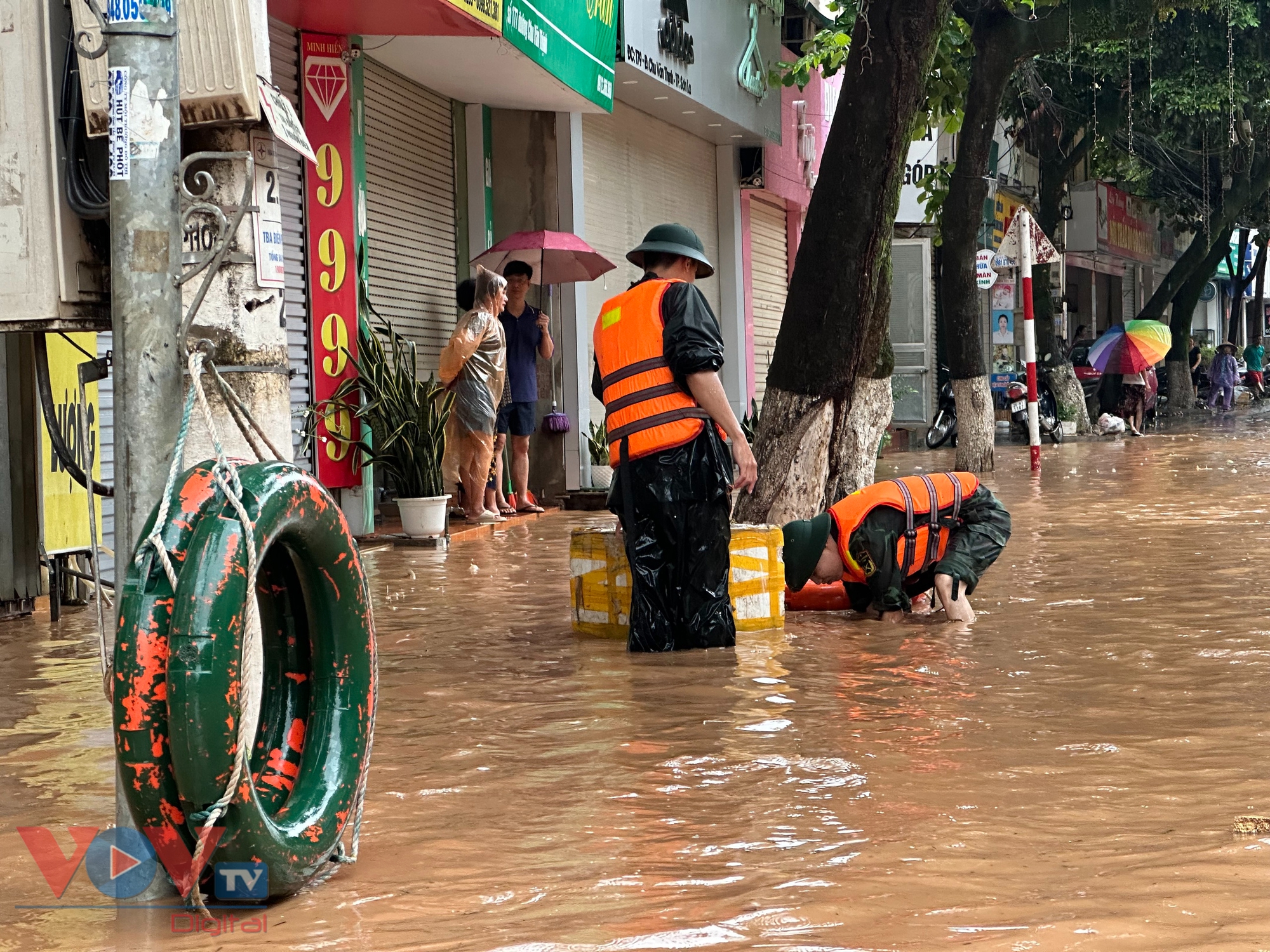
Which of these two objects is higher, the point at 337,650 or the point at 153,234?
the point at 153,234

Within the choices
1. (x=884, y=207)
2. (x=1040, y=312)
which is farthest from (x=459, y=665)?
(x=1040, y=312)

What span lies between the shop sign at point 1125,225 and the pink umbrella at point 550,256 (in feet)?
90.1

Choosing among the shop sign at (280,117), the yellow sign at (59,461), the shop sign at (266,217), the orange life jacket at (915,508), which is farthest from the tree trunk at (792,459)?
the shop sign at (266,217)

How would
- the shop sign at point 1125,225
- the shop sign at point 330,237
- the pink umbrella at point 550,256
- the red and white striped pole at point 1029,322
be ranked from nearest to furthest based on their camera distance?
the shop sign at point 330,237, the pink umbrella at point 550,256, the red and white striped pole at point 1029,322, the shop sign at point 1125,225

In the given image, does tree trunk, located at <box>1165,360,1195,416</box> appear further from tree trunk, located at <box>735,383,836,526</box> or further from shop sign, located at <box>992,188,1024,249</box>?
tree trunk, located at <box>735,383,836,526</box>

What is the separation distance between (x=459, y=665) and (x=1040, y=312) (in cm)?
2027

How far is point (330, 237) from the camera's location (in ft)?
36.7

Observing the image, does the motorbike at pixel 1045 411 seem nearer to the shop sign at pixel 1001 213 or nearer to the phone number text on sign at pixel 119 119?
the shop sign at pixel 1001 213

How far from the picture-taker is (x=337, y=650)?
12.5 ft

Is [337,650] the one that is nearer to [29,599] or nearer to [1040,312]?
[29,599]

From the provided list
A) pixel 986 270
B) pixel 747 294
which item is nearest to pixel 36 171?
pixel 747 294

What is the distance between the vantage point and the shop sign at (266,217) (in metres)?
3.88

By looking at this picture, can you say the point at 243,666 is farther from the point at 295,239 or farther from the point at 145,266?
the point at 295,239

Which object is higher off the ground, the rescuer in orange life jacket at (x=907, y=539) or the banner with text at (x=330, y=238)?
the banner with text at (x=330, y=238)
